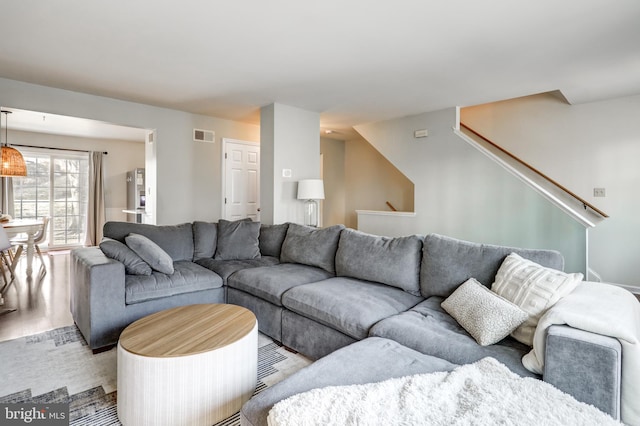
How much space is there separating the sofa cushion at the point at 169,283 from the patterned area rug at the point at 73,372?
438 mm

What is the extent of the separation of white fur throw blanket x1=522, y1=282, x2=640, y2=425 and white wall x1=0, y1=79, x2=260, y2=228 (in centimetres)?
485

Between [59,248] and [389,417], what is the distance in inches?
336

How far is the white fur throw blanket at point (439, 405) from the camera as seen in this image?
1.03 m

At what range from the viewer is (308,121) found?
5035mm

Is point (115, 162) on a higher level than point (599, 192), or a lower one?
higher

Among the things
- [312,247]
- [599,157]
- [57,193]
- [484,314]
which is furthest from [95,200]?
[599,157]

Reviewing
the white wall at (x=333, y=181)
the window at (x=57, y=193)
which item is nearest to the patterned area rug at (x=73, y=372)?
the white wall at (x=333, y=181)

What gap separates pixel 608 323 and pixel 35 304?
4.70 meters

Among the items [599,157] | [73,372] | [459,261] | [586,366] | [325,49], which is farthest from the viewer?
[599,157]

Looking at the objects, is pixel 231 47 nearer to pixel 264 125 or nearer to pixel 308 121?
pixel 264 125

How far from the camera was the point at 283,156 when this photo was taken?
4703mm

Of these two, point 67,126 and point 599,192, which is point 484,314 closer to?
point 599,192

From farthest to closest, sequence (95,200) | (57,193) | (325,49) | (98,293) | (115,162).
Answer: (115,162), (95,200), (57,193), (325,49), (98,293)

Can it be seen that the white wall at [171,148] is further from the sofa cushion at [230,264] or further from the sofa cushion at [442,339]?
the sofa cushion at [442,339]
